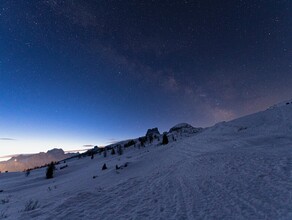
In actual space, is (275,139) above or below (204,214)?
above

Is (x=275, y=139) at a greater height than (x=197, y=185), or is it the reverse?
(x=275, y=139)

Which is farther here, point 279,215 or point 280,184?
point 280,184

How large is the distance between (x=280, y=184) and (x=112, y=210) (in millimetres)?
7044

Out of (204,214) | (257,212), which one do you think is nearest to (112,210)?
(204,214)

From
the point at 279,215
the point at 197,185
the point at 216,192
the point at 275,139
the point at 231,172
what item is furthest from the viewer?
the point at 275,139

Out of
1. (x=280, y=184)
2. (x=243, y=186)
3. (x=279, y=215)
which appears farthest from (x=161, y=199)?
(x=280, y=184)

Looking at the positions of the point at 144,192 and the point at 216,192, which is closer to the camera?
the point at 216,192

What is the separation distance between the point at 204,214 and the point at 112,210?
3.84 meters

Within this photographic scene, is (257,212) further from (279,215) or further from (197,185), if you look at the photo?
(197,185)

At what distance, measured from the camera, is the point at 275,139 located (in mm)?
16219

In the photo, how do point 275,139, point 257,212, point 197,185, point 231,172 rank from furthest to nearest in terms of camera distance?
1. point 275,139
2. point 231,172
3. point 197,185
4. point 257,212

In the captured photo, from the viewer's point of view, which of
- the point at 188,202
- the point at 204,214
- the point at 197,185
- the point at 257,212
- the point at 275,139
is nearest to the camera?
the point at 257,212

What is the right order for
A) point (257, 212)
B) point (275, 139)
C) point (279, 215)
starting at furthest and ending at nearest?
point (275, 139) < point (257, 212) < point (279, 215)

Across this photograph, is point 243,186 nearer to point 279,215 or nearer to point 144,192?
point 279,215
